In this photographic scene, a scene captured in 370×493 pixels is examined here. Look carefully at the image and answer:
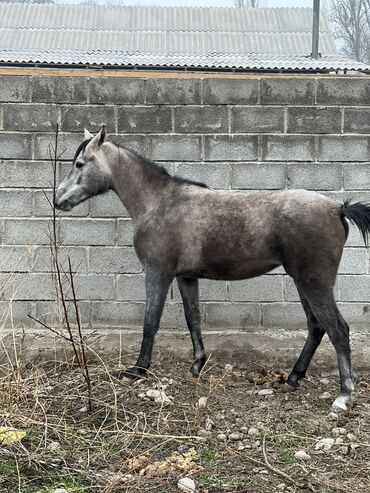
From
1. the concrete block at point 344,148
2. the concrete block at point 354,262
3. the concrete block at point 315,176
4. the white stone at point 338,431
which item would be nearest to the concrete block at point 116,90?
the concrete block at point 315,176

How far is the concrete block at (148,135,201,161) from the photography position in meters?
5.59

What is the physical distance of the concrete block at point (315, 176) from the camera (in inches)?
219

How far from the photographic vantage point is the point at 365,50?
36406mm

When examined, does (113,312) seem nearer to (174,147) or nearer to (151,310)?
(151,310)

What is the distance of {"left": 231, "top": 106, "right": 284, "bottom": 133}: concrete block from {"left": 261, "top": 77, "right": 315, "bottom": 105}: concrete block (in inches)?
3.3

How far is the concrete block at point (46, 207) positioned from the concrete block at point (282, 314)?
68.9 inches

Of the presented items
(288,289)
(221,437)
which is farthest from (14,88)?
(221,437)

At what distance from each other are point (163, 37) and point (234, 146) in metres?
11.0

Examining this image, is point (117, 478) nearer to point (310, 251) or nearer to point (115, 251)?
point (310, 251)

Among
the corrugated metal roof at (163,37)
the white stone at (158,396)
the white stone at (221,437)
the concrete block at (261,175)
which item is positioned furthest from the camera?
the corrugated metal roof at (163,37)

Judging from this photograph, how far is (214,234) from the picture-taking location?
15.6 ft

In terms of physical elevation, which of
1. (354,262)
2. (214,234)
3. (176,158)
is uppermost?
(176,158)

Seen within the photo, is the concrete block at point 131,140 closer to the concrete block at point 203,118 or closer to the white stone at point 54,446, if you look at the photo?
the concrete block at point 203,118

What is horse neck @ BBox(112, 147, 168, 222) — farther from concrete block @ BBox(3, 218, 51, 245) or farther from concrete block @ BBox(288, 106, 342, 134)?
concrete block @ BBox(288, 106, 342, 134)
